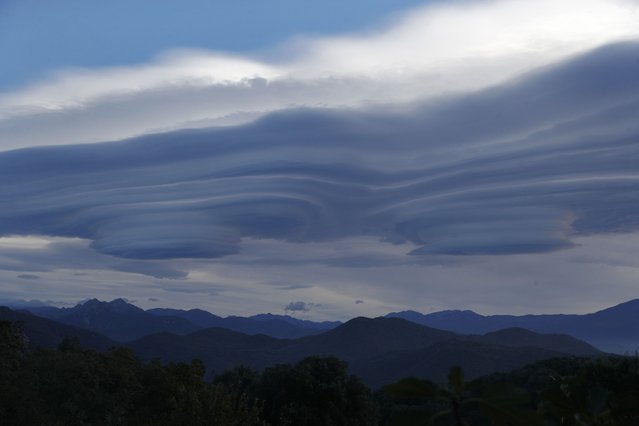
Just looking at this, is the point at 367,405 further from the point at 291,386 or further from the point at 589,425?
the point at 589,425

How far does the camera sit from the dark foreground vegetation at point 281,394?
5.34 m

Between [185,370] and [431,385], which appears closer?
[431,385]

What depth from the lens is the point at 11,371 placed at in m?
54.5

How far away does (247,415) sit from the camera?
34188mm

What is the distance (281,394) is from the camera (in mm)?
77188

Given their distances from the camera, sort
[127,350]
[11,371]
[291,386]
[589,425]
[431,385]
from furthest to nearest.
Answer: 1. [291,386]
2. [127,350]
3. [11,371]
4. [589,425]
5. [431,385]

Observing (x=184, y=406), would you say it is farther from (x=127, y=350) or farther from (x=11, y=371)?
(x=127, y=350)

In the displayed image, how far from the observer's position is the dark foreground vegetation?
17.5 ft

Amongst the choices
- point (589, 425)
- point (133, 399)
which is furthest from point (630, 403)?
point (133, 399)

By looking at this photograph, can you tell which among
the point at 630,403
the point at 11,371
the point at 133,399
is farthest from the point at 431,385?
the point at 133,399

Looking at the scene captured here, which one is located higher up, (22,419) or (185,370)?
(185,370)

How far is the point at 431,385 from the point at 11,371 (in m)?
55.0

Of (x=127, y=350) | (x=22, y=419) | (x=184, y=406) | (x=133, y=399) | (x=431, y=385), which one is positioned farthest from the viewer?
(x=127, y=350)

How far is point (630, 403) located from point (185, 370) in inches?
1665
